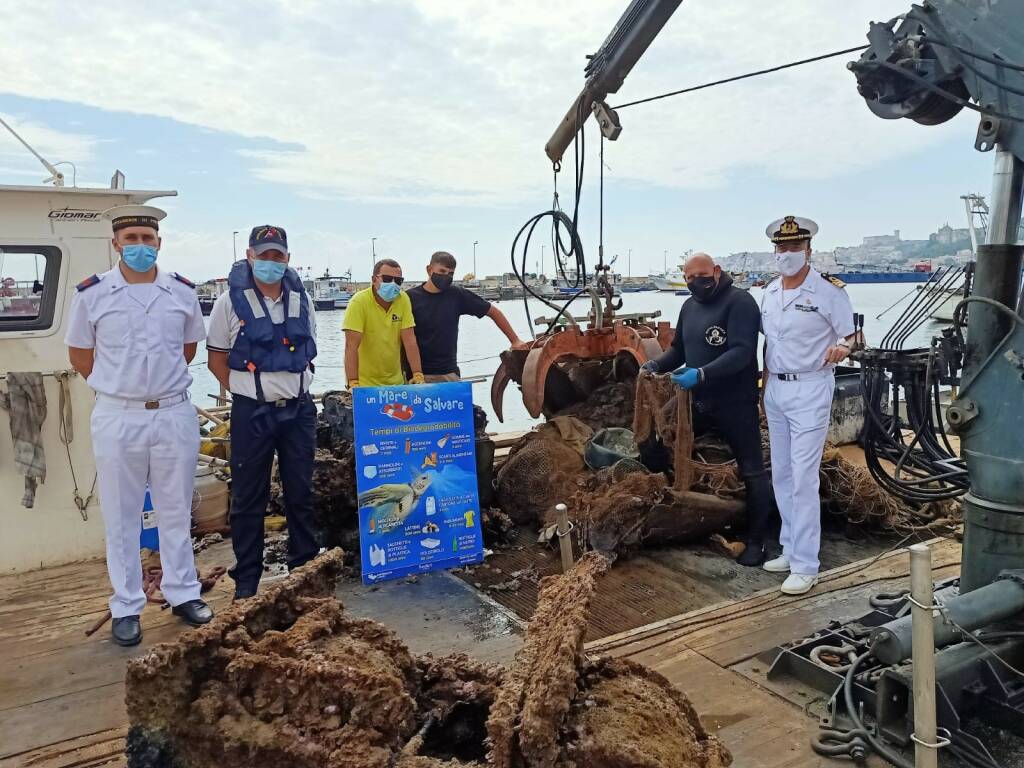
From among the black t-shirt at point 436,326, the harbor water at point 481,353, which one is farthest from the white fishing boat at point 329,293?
the black t-shirt at point 436,326

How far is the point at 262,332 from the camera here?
413 cm

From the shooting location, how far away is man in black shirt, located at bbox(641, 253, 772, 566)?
485cm

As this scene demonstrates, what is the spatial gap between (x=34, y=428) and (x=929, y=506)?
5.96m

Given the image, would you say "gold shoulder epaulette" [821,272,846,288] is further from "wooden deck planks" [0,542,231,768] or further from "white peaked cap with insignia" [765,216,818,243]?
"wooden deck planks" [0,542,231,768]

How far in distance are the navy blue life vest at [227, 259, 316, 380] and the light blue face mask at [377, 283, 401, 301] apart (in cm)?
102

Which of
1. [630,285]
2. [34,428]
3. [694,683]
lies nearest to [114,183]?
[34,428]

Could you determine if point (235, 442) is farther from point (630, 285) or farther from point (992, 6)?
point (630, 285)

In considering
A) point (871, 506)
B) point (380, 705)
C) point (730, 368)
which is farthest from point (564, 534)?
point (871, 506)

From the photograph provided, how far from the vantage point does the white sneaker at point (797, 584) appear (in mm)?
4305

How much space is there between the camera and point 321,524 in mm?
5098

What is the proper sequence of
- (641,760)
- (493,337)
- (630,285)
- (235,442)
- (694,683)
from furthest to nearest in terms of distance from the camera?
(630,285), (493,337), (235,442), (694,683), (641,760)

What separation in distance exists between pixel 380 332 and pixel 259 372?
129 centimetres

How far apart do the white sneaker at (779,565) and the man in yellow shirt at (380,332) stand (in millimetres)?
2502

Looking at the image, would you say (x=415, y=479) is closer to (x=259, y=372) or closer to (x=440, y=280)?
(x=259, y=372)
